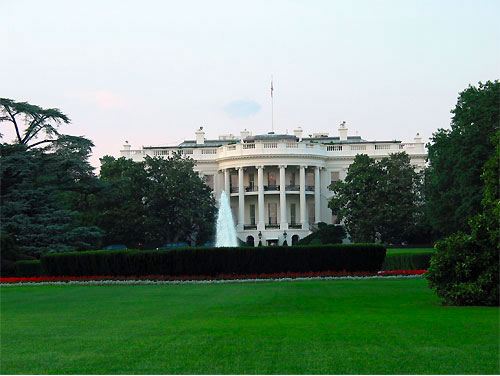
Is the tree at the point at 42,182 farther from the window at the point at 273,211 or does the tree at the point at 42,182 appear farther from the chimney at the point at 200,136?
the chimney at the point at 200,136

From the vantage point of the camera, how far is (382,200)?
6278 centimetres

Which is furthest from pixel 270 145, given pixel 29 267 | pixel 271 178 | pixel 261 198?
pixel 29 267

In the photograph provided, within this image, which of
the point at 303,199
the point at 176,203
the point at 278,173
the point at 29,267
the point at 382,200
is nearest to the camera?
the point at 29,267

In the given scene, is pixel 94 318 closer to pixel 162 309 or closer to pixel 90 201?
pixel 162 309

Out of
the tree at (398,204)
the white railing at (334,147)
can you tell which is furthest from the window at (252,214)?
the tree at (398,204)

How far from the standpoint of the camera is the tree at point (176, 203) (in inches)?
2477

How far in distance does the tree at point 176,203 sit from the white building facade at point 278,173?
9.80 metres

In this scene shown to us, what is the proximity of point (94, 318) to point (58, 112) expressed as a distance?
29.7 m

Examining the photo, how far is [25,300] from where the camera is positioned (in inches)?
821

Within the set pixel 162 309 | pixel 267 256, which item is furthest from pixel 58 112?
pixel 162 309

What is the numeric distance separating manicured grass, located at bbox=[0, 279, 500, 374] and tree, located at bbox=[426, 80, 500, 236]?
85.5 ft

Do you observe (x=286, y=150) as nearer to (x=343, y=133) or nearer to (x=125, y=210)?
(x=343, y=133)

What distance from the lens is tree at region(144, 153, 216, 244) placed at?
62.9m

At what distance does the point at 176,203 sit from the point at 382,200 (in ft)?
57.2
